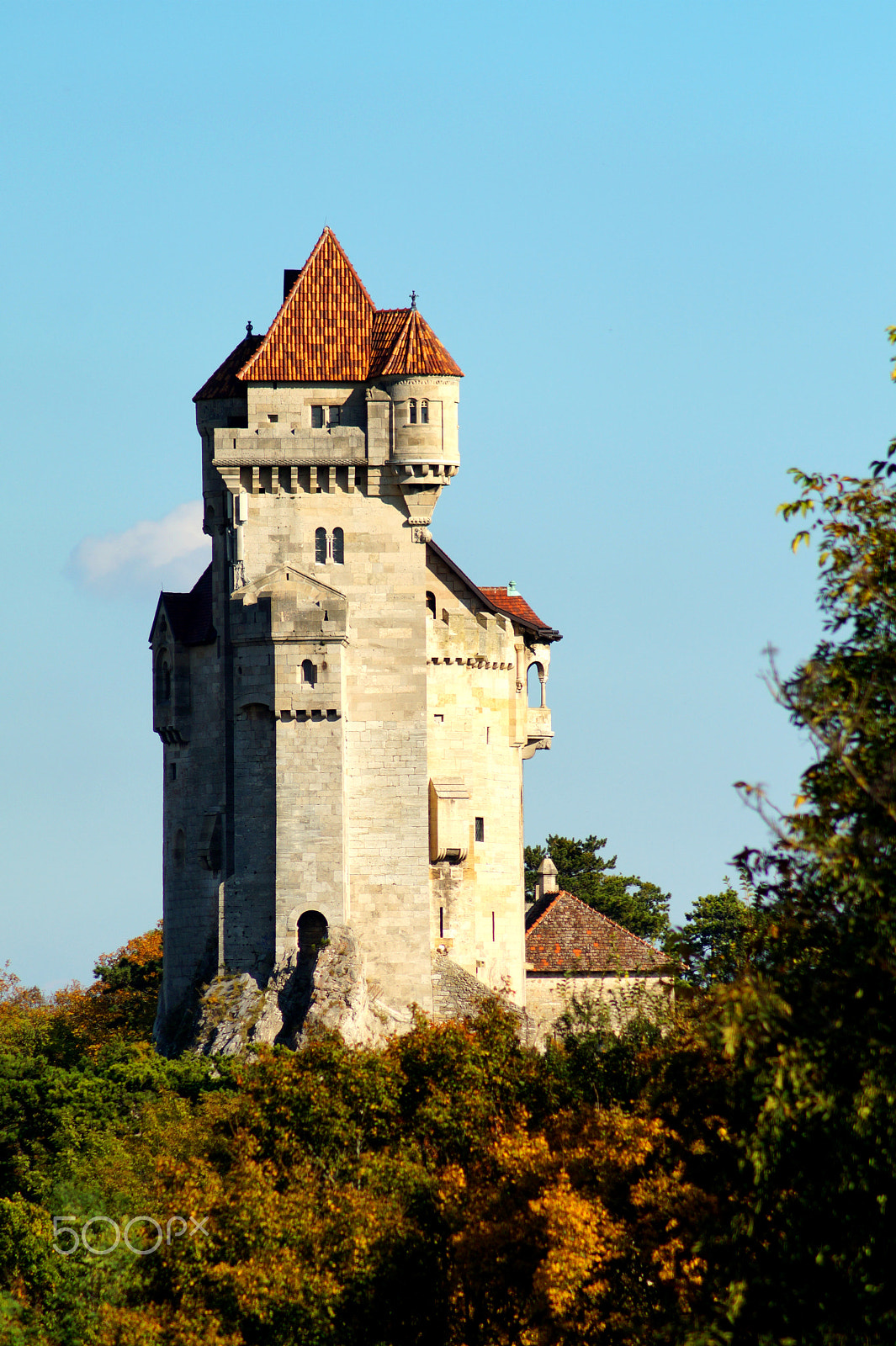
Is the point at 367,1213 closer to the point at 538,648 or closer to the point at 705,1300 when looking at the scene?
the point at 705,1300

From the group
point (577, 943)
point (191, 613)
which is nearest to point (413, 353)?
point (191, 613)

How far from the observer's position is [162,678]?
86188mm

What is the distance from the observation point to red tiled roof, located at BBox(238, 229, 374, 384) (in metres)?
82.5

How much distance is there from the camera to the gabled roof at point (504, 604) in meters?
84.9

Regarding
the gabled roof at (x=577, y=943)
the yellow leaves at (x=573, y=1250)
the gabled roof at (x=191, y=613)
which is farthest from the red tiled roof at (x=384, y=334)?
the yellow leaves at (x=573, y=1250)

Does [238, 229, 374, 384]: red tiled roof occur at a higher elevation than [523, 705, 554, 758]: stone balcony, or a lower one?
higher

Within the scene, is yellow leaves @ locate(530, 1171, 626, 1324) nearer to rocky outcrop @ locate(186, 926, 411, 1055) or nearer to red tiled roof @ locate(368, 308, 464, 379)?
rocky outcrop @ locate(186, 926, 411, 1055)

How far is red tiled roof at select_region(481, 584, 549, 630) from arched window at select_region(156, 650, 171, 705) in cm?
1294

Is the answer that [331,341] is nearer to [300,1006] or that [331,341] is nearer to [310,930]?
[310,930]

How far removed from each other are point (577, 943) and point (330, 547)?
23.5m

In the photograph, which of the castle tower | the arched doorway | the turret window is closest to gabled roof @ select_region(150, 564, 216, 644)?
the castle tower

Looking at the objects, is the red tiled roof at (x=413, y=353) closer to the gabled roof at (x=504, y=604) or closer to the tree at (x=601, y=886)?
the gabled roof at (x=504, y=604)

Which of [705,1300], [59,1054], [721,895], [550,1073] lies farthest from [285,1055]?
[721,895]

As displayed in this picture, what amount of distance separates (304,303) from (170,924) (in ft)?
75.3
